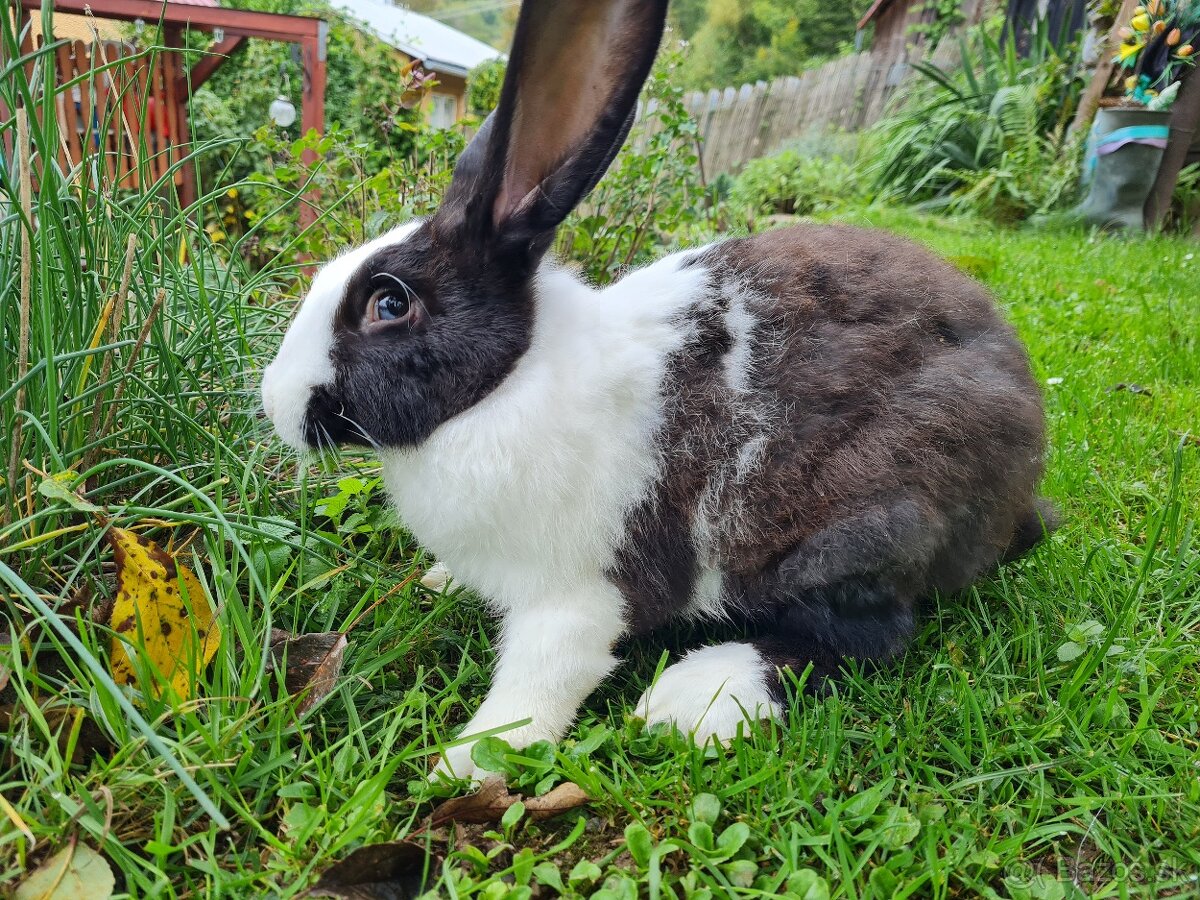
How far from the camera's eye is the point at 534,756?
152 centimetres

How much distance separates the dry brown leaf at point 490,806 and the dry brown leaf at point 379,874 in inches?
3.8

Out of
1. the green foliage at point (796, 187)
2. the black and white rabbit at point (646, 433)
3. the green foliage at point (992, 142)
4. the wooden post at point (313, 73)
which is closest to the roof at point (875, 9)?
the green foliage at point (992, 142)

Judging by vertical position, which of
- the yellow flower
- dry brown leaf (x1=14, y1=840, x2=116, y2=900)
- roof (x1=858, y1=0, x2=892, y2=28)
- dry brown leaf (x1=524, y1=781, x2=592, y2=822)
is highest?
roof (x1=858, y1=0, x2=892, y2=28)

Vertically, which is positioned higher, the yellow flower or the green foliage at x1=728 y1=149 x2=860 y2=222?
the yellow flower

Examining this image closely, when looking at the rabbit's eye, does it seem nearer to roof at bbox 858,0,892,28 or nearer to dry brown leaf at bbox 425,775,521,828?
dry brown leaf at bbox 425,775,521,828

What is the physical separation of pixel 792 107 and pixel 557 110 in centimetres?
1269

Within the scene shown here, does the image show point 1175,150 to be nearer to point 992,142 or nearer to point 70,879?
point 992,142

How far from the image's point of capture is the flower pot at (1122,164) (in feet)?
20.9

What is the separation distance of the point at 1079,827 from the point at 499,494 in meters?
1.14

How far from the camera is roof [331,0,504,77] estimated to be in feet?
58.7

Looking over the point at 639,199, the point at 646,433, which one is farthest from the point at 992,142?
the point at 646,433

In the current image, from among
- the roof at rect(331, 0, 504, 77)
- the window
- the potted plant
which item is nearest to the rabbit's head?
the potted plant

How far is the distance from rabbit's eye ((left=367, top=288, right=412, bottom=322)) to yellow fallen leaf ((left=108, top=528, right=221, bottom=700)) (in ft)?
1.97

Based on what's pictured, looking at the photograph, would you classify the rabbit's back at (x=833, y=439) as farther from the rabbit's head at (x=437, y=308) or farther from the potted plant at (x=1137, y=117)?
the potted plant at (x=1137, y=117)
